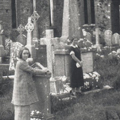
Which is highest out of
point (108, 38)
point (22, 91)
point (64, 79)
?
point (108, 38)

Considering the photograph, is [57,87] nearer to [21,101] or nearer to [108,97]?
[108,97]

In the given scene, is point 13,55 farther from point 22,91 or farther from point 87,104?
point 22,91

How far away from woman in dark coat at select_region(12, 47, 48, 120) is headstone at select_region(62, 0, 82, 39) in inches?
141

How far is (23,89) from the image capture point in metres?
6.11

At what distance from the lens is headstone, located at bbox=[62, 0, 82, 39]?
9.61 metres

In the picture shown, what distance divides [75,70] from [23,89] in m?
3.22

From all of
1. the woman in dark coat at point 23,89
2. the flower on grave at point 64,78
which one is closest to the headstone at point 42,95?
the woman in dark coat at point 23,89

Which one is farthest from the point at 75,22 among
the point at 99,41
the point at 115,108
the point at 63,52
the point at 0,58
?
the point at 99,41

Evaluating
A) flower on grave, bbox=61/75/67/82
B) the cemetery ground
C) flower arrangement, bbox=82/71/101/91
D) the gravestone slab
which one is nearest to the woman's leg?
the cemetery ground

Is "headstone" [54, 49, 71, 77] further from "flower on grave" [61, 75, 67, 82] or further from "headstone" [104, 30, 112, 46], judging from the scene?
"headstone" [104, 30, 112, 46]

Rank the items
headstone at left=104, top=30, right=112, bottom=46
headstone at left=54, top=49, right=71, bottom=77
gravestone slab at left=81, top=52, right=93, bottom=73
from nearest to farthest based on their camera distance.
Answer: headstone at left=54, top=49, right=71, bottom=77, gravestone slab at left=81, top=52, right=93, bottom=73, headstone at left=104, top=30, right=112, bottom=46

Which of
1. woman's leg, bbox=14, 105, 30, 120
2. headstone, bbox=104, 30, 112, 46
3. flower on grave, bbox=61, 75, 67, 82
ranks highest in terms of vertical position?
headstone, bbox=104, 30, 112, 46

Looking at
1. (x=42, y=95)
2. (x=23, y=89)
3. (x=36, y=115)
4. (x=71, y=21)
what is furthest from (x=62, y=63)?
(x=23, y=89)

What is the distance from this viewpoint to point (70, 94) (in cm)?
906
